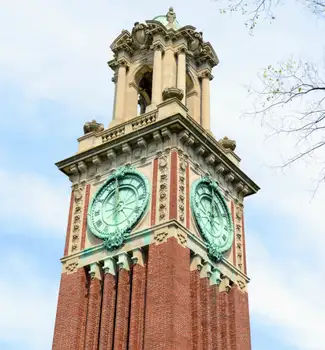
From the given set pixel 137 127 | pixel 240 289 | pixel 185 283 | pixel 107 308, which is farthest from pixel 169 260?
pixel 137 127

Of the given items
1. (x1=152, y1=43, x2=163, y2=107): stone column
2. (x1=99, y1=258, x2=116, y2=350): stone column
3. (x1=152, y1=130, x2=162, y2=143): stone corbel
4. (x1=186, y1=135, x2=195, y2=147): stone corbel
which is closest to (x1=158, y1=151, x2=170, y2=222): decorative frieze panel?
(x1=152, y1=130, x2=162, y2=143): stone corbel

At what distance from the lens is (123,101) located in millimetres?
37438

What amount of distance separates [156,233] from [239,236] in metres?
5.65

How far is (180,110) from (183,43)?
19.8ft

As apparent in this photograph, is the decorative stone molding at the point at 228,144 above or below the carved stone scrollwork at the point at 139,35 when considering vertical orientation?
below

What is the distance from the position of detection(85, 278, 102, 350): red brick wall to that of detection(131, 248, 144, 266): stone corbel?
1.92 m

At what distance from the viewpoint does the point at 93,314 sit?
29828 millimetres

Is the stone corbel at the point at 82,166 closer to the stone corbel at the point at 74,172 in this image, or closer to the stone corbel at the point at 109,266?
the stone corbel at the point at 74,172

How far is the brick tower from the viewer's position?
93.8 feet

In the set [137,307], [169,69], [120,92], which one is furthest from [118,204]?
[169,69]

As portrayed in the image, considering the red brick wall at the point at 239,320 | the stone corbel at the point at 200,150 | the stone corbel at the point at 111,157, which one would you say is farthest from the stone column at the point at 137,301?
the stone corbel at the point at 200,150

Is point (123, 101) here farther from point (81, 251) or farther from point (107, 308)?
point (107, 308)

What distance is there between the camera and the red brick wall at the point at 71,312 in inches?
1163

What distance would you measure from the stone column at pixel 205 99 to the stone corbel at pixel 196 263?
27.4 ft
